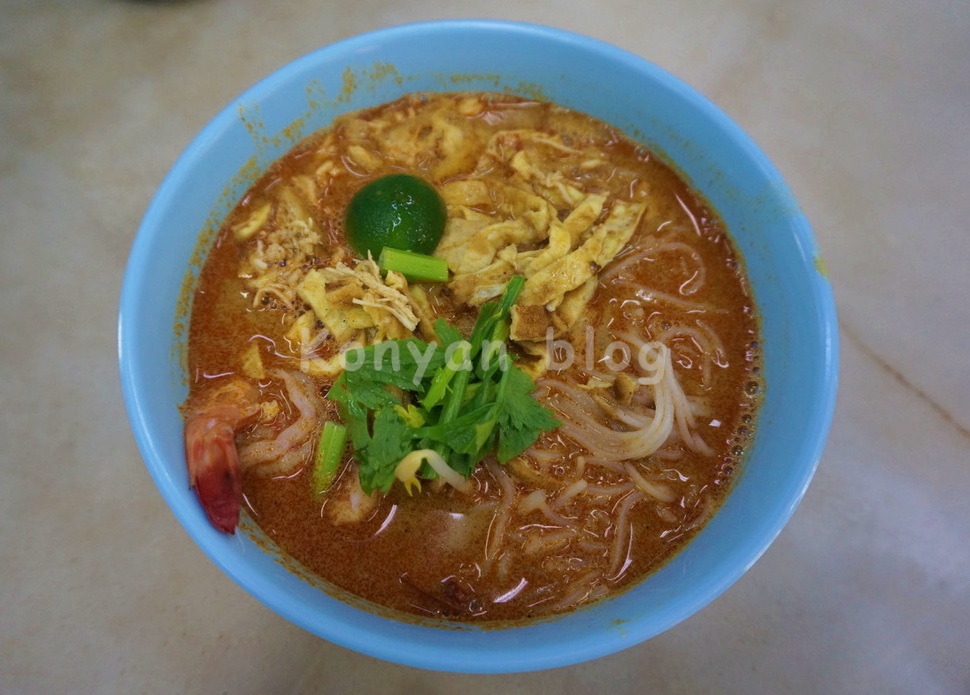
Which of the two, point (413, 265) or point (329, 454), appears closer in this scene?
point (329, 454)

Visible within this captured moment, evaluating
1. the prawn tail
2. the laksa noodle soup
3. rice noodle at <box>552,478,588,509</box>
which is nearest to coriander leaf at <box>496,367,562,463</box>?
the laksa noodle soup

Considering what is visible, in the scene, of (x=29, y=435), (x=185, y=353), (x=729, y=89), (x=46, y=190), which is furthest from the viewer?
(x=729, y=89)

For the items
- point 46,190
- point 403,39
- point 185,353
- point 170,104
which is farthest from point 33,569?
point 403,39

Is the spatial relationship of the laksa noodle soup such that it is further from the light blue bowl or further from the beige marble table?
the beige marble table

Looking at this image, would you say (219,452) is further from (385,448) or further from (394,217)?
(394,217)

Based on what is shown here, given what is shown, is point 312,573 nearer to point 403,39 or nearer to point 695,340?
point 695,340

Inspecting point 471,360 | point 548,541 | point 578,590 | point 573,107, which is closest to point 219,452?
point 471,360

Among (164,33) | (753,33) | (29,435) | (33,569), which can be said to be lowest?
(33,569)
